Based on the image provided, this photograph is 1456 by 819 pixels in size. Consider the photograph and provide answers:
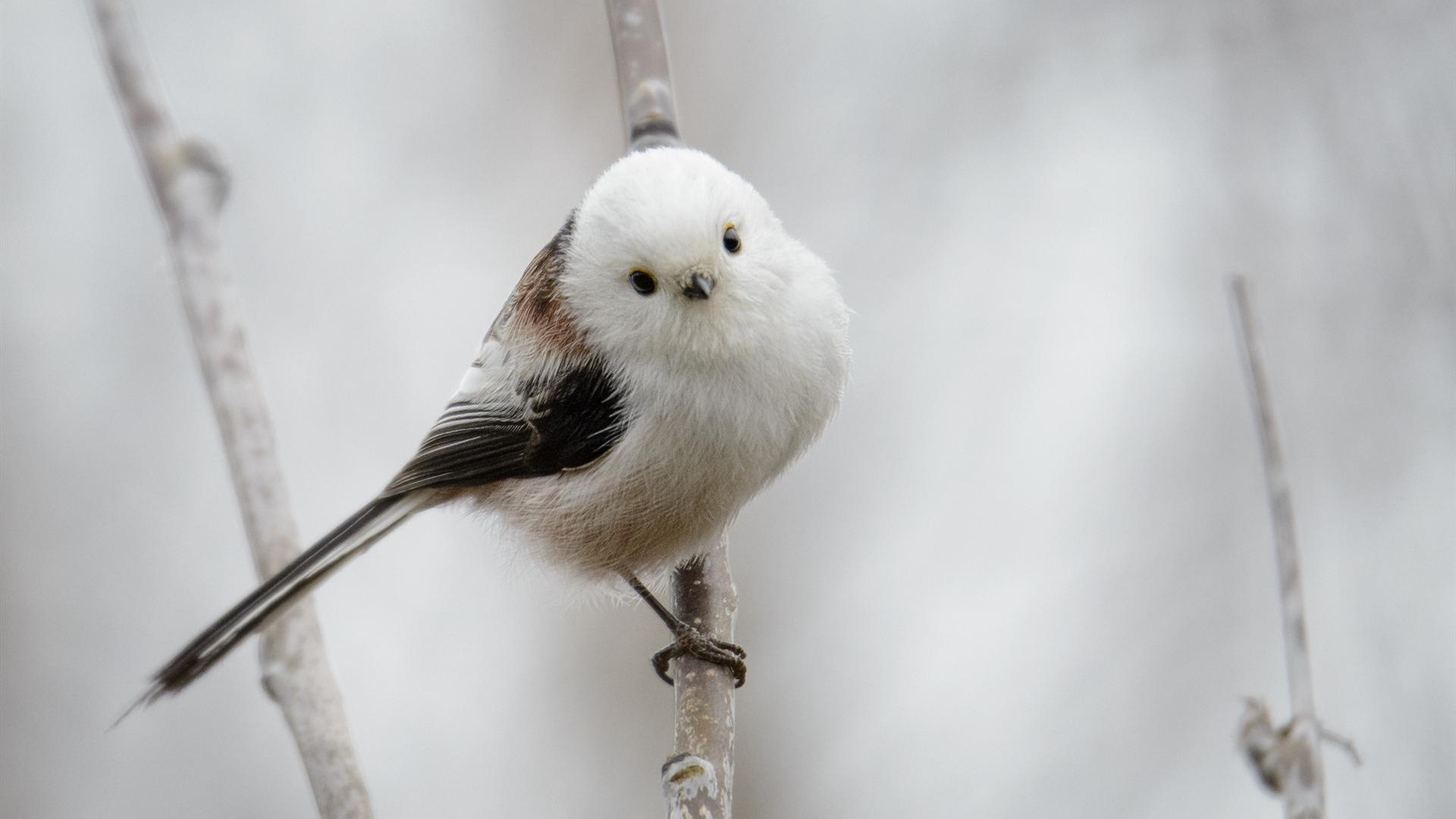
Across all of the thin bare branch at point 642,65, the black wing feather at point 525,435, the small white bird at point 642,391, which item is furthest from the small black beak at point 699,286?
the thin bare branch at point 642,65

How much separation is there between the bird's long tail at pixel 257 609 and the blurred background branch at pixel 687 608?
1.83 ft

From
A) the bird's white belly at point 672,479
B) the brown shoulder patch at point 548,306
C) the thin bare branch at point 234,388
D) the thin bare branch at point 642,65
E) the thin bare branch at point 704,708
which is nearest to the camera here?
the thin bare branch at point 234,388

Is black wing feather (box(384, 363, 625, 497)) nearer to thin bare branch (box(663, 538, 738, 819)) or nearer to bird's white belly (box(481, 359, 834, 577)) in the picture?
bird's white belly (box(481, 359, 834, 577))

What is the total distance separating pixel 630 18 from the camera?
2623 mm

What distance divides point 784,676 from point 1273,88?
2.66m

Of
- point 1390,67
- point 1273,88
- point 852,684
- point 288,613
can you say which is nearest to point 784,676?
point 852,684

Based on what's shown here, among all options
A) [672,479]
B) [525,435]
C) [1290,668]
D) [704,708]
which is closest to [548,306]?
[525,435]

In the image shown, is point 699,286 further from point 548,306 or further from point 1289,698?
point 1289,698

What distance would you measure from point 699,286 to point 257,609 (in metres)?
0.79

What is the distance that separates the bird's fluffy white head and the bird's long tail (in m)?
0.52

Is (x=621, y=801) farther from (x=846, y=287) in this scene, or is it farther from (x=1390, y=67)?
(x=1390, y=67)

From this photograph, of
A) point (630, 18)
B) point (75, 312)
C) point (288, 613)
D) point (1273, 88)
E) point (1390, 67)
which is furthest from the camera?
point (75, 312)

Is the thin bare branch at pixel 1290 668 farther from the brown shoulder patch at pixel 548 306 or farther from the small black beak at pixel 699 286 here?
the brown shoulder patch at pixel 548 306

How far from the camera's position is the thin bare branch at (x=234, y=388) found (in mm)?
1146
